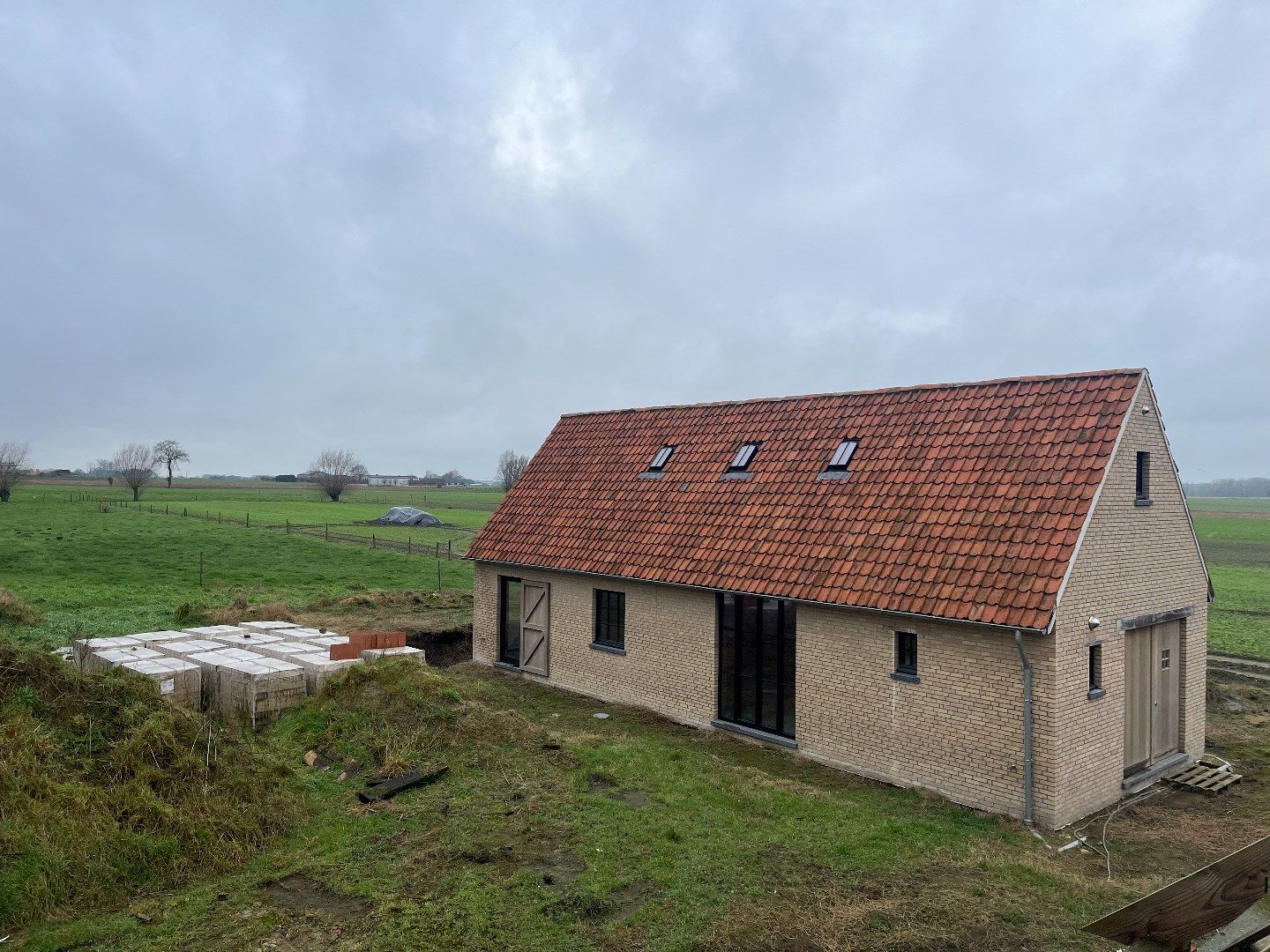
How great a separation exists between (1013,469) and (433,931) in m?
10.3

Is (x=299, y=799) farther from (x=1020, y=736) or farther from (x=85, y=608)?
(x=85, y=608)

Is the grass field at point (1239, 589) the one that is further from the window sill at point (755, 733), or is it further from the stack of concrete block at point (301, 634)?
the stack of concrete block at point (301, 634)

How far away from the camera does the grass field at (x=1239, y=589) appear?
2336cm

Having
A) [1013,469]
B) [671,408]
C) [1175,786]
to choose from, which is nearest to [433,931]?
[1013,469]

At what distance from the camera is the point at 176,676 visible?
13734mm

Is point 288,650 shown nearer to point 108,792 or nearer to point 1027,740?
point 108,792

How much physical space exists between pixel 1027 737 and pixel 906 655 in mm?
2099

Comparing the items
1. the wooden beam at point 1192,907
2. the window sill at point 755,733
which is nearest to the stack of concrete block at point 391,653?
the window sill at point 755,733

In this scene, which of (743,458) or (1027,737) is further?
(743,458)

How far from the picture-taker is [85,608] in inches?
981

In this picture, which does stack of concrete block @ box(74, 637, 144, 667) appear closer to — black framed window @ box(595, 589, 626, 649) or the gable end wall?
black framed window @ box(595, 589, 626, 649)

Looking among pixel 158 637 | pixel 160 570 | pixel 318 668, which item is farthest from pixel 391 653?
pixel 160 570

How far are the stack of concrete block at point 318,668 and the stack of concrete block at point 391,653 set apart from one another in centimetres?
24

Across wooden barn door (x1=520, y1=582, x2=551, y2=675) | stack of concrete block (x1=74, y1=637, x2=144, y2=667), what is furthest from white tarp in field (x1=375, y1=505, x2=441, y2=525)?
stack of concrete block (x1=74, y1=637, x2=144, y2=667)
